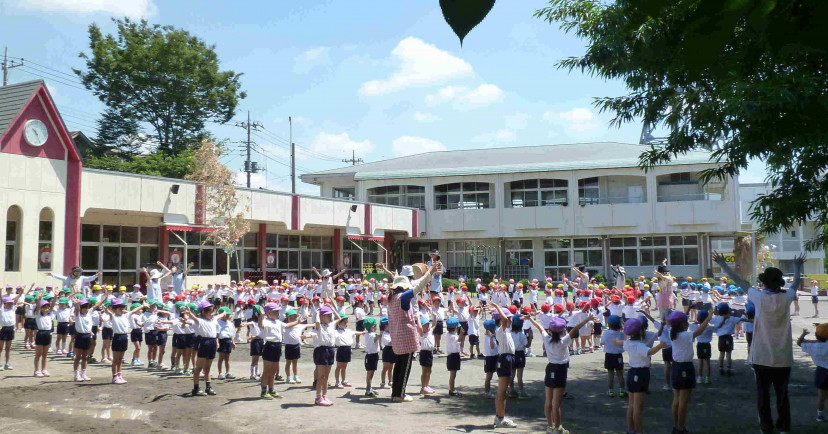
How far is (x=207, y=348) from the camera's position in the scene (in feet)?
37.5

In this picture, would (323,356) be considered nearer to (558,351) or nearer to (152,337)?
(558,351)

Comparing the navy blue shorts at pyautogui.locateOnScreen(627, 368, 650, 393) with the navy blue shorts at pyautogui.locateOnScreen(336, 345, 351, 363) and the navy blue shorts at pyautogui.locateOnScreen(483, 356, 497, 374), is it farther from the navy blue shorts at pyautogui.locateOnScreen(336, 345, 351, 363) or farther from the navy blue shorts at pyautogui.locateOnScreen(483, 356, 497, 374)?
the navy blue shorts at pyautogui.locateOnScreen(336, 345, 351, 363)

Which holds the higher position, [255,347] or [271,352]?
[271,352]

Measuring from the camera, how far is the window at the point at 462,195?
4475 centimetres

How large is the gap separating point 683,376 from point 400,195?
3868 cm

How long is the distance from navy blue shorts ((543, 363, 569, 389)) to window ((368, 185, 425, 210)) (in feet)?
121

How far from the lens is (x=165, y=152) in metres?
42.7

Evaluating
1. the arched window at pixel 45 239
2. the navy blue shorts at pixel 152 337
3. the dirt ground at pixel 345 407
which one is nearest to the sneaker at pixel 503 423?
the dirt ground at pixel 345 407

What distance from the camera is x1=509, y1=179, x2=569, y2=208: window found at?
4284 cm

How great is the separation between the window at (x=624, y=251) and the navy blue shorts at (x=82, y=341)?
35.4 m

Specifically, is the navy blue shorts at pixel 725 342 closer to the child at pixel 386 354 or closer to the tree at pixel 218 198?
Answer: the child at pixel 386 354

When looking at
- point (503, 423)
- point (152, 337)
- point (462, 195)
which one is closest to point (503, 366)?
point (503, 423)

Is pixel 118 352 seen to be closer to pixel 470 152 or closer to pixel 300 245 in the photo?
pixel 300 245

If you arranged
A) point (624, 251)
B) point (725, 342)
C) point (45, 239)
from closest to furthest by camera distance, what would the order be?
1. point (725, 342)
2. point (45, 239)
3. point (624, 251)
